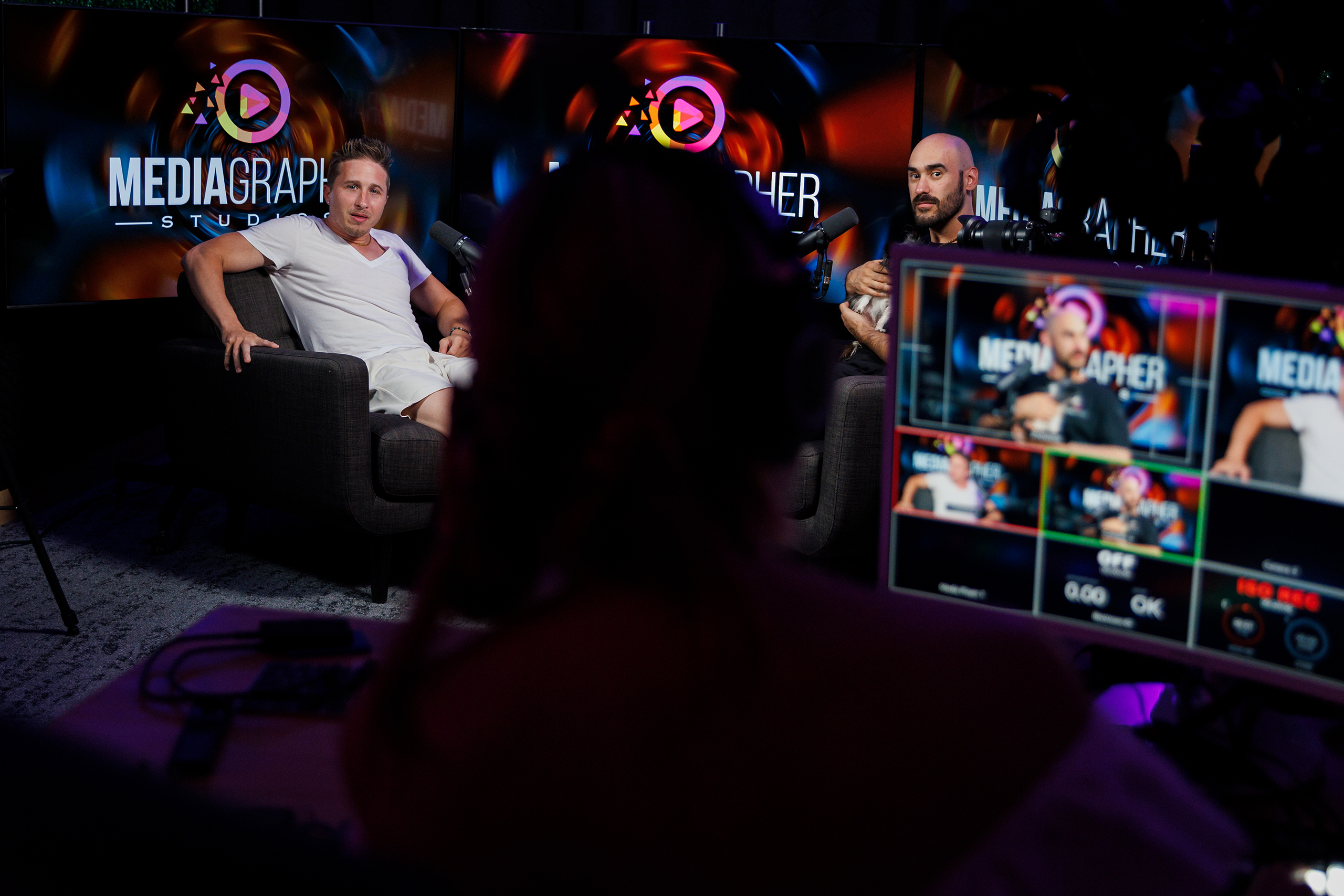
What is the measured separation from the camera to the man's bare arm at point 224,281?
3.05 metres

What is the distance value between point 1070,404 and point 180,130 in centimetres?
339

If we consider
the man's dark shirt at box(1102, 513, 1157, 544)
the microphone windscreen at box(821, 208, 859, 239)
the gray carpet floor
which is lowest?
the gray carpet floor

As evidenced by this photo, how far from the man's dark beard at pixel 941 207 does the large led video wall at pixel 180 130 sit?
157 cm

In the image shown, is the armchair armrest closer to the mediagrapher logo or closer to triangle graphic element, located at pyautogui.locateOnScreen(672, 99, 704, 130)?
the mediagrapher logo

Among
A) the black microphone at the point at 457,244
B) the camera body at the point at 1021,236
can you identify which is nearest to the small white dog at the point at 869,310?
the black microphone at the point at 457,244

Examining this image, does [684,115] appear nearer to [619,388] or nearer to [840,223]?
[840,223]

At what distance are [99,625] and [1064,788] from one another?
9.25 ft

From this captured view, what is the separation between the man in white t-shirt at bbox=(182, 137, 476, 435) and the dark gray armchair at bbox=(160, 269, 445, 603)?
11 cm

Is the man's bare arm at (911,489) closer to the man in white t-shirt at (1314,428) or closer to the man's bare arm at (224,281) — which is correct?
the man in white t-shirt at (1314,428)

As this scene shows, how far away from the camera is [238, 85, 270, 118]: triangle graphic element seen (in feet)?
12.4

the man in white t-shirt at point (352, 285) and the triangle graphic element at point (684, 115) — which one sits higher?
the triangle graphic element at point (684, 115)

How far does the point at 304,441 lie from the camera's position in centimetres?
293

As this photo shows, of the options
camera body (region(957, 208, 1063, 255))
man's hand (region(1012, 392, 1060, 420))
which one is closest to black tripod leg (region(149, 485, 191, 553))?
camera body (region(957, 208, 1063, 255))

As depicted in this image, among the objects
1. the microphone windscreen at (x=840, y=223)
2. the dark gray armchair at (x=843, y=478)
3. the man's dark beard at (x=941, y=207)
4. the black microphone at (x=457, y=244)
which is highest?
the man's dark beard at (x=941, y=207)
